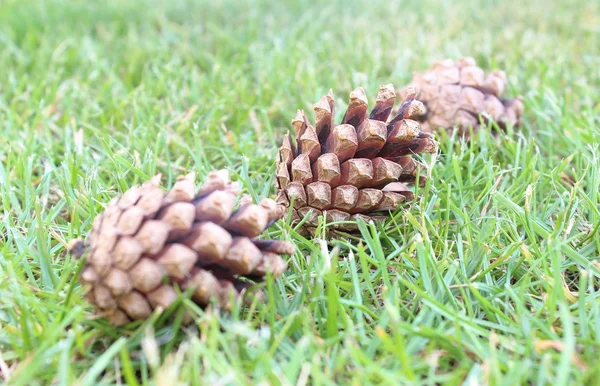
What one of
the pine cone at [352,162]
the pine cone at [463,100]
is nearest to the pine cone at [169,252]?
the pine cone at [352,162]

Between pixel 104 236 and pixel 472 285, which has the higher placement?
pixel 104 236

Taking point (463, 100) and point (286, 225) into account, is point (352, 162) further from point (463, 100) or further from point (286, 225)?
point (463, 100)

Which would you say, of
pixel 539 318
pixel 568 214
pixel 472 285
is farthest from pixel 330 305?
pixel 568 214

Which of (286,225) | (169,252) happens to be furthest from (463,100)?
(169,252)

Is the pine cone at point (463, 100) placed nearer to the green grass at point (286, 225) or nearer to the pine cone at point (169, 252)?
the green grass at point (286, 225)

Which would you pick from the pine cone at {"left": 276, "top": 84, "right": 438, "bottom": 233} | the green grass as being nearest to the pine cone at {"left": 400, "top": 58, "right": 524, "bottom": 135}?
the green grass

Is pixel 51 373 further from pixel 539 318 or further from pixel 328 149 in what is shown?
pixel 539 318
